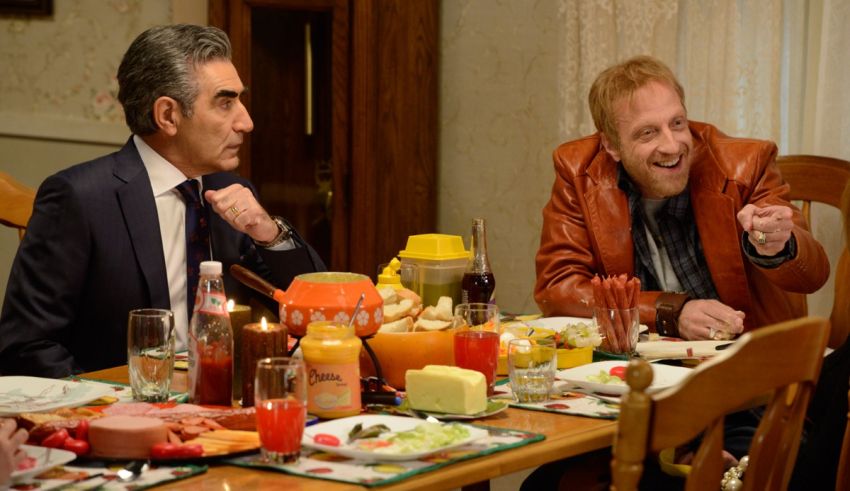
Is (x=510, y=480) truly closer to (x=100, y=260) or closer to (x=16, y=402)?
(x=100, y=260)

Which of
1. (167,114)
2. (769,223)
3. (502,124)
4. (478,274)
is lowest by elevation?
(478,274)

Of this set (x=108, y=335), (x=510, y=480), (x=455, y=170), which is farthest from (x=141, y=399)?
(x=455, y=170)

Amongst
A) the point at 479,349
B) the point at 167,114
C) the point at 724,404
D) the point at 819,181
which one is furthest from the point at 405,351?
the point at 819,181

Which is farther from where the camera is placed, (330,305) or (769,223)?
(769,223)

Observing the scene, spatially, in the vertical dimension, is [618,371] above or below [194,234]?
below

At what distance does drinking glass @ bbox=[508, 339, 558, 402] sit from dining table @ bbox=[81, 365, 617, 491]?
0.05 m

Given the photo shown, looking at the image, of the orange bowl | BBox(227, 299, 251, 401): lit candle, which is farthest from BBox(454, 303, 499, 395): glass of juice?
BBox(227, 299, 251, 401): lit candle

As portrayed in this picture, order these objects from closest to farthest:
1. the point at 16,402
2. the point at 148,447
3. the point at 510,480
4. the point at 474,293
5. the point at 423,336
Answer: the point at 148,447 < the point at 16,402 < the point at 423,336 < the point at 474,293 < the point at 510,480

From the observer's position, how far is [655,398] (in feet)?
4.37

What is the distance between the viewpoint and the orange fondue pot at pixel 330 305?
1832mm

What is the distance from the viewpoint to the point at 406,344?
194 cm

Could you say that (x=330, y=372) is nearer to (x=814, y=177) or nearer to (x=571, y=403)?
(x=571, y=403)

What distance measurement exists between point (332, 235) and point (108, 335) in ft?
5.83

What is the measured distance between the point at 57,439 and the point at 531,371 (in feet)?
2.42
